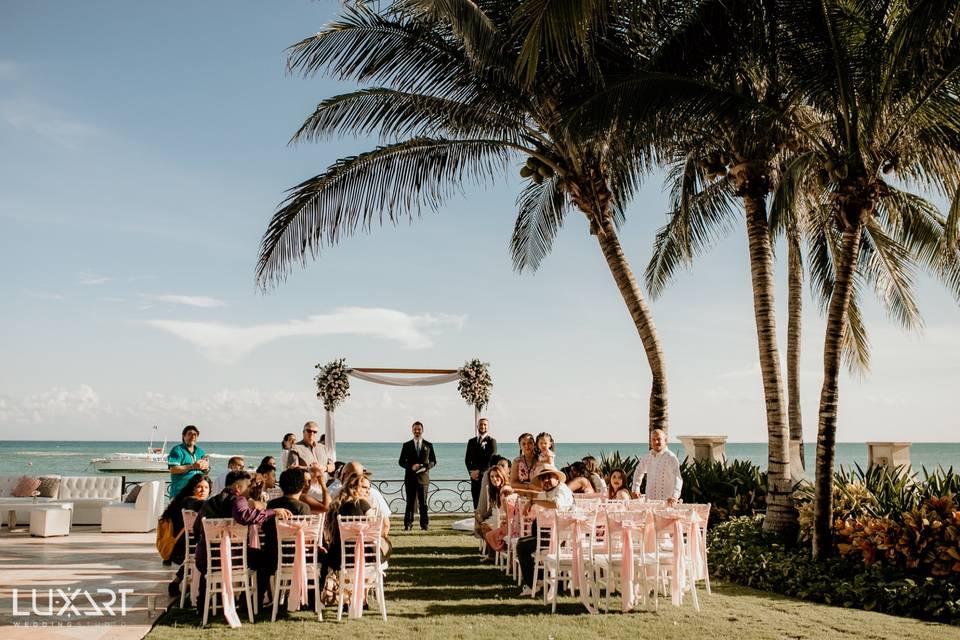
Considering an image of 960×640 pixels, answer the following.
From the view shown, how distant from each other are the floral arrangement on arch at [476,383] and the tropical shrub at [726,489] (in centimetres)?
401

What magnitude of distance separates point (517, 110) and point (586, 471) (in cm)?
490

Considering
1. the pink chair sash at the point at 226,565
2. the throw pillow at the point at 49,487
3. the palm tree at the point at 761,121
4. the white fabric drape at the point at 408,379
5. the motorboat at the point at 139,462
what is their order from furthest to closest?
the motorboat at the point at 139,462 < the throw pillow at the point at 49,487 < the white fabric drape at the point at 408,379 < the palm tree at the point at 761,121 < the pink chair sash at the point at 226,565

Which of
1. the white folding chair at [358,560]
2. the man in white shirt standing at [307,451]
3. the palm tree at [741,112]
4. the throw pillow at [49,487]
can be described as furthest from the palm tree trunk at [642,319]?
the throw pillow at [49,487]

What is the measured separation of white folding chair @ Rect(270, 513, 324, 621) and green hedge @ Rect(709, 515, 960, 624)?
4799mm

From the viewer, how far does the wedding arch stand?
14.2 m

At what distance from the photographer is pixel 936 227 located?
12289 millimetres

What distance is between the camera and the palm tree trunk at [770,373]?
9469 mm

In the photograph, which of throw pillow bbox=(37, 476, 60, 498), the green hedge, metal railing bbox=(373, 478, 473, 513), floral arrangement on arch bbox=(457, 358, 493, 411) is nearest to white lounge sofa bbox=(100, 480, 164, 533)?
throw pillow bbox=(37, 476, 60, 498)

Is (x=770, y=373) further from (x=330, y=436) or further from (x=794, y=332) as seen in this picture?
(x=330, y=436)

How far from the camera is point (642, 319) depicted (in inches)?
451

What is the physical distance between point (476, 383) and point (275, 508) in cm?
763

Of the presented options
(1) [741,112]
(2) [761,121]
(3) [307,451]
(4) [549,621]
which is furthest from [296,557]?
(2) [761,121]

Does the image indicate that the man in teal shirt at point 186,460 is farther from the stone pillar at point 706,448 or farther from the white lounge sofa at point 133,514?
the stone pillar at point 706,448

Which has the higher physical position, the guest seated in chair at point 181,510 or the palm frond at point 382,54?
the palm frond at point 382,54
